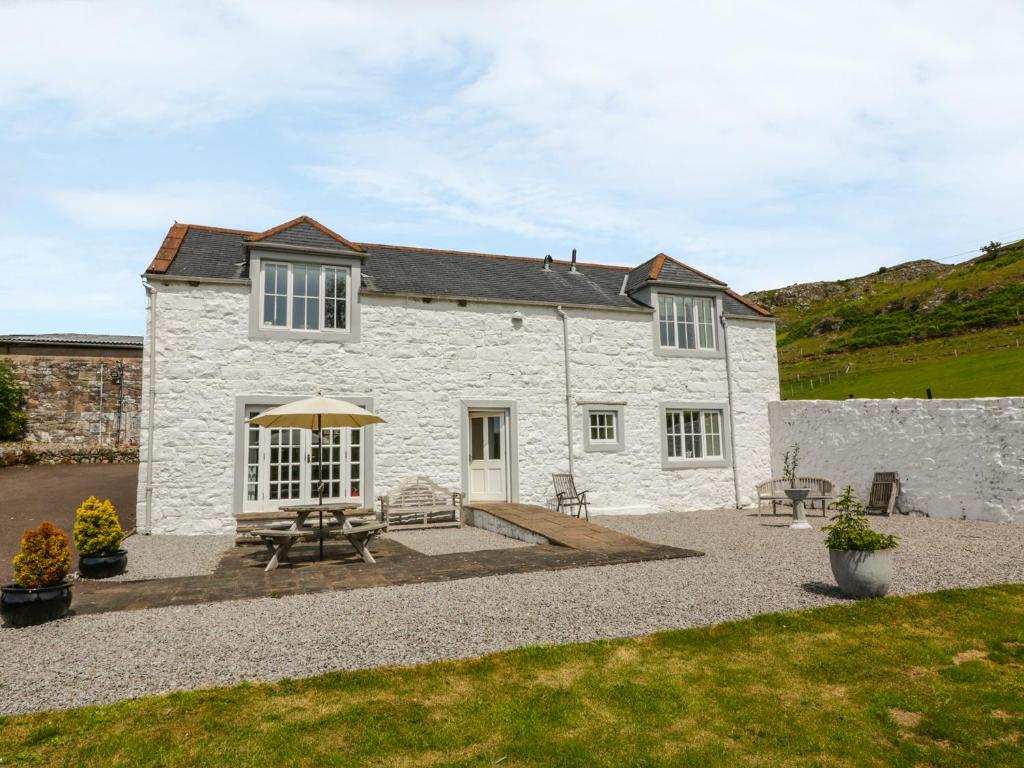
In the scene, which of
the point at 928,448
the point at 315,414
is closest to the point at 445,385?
the point at 315,414

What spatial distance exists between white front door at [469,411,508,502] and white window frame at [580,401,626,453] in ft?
6.38

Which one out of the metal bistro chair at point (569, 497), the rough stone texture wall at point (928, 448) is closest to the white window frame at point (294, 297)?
the metal bistro chair at point (569, 497)

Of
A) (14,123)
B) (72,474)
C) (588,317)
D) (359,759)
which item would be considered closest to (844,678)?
(359,759)

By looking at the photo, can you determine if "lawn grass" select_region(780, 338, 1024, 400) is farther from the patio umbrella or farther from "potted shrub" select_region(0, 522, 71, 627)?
"potted shrub" select_region(0, 522, 71, 627)

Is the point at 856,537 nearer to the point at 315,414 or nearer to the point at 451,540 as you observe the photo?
the point at 451,540

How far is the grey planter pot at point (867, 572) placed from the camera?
636 centimetres

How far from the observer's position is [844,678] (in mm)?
4469

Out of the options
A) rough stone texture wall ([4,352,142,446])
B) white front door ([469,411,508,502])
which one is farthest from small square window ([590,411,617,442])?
rough stone texture wall ([4,352,142,446])

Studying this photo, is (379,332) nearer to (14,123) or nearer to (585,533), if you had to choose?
(585,533)

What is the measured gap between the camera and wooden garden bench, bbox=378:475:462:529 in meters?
12.8

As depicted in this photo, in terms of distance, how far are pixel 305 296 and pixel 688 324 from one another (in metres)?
9.33

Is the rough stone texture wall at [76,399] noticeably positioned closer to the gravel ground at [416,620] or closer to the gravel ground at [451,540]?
the gravel ground at [451,540]

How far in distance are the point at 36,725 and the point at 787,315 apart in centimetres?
8014

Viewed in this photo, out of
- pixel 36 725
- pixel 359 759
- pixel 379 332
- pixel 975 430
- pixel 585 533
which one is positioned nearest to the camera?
pixel 359 759
